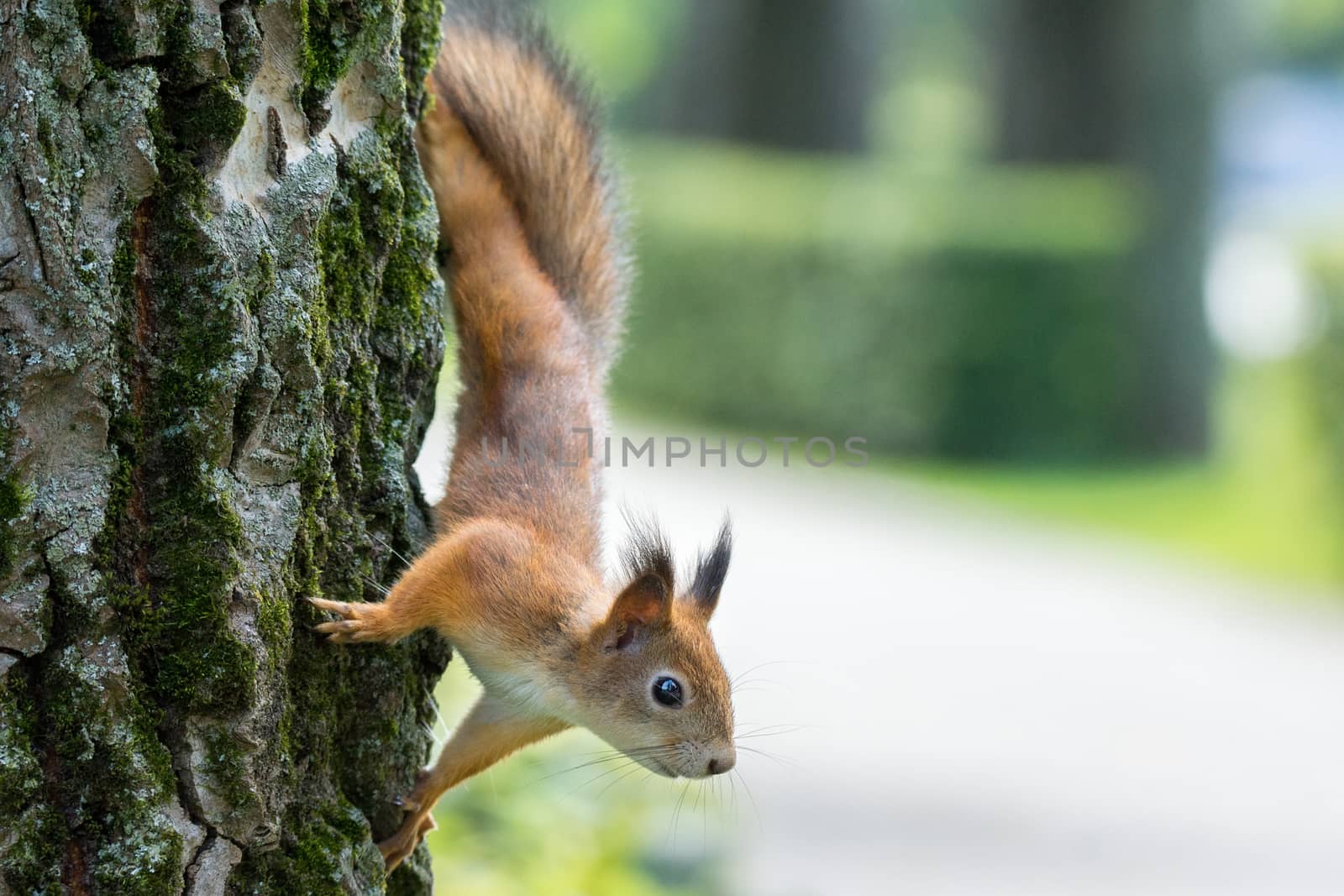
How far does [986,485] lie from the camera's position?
10.2m

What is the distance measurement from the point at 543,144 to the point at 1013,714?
13.2ft

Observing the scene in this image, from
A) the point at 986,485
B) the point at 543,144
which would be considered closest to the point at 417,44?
the point at 543,144

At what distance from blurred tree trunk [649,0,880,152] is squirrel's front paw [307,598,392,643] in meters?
12.8

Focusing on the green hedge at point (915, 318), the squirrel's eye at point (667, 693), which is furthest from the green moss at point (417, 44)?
the green hedge at point (915, 318)

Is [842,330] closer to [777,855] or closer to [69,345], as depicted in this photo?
[777,855]

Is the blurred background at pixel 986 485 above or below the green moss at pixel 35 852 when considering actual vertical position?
above

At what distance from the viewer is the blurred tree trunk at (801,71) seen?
13898mm

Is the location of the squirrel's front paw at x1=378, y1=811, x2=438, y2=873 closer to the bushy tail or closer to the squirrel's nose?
the squirrel's nose

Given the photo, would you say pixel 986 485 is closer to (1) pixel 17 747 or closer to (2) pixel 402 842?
(2) pixel 402 842

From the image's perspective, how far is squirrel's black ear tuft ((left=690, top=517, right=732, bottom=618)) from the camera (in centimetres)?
199

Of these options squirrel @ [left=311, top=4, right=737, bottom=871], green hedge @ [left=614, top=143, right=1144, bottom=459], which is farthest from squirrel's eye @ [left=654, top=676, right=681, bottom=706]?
green hedge @ [left=614, top=143, right=1144, bottom=459]

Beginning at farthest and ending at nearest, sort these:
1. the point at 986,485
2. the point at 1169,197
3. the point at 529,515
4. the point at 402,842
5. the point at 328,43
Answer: the point at 1169,197, the point at 986,485, the point at 529,515, the point at 402,842, the point at 328,43

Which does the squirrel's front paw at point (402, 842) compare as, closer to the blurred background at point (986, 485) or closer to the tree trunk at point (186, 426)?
the tree trunk at point (186, 426)

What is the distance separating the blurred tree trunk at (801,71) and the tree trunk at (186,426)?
41.7ft
